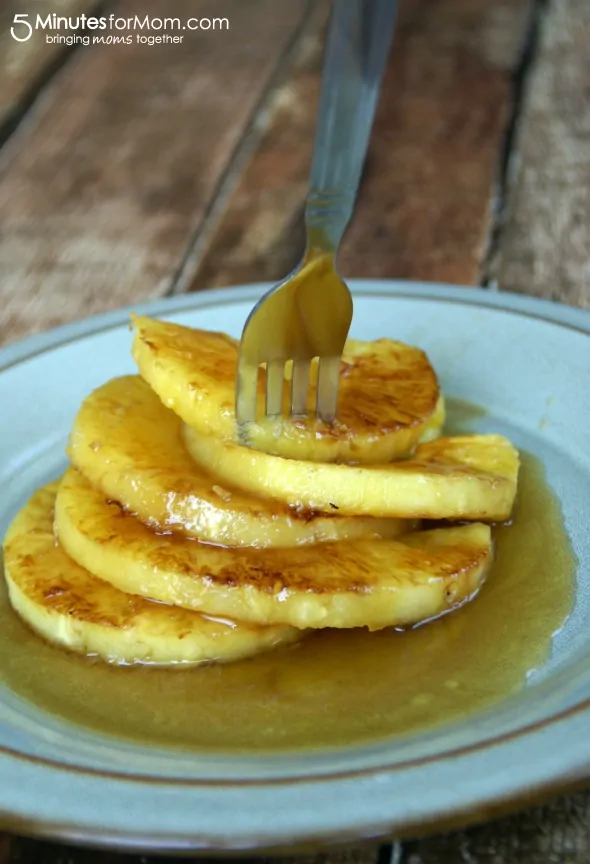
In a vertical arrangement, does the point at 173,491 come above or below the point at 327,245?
below

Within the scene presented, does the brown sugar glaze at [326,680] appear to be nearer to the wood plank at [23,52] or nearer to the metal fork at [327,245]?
the metal fork at [327,245]

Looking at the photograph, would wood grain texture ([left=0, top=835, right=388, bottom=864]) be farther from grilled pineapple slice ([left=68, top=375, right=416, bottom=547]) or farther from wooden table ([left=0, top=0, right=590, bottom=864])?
wooden table ([left=0, top=0, right=590, bottom=864])

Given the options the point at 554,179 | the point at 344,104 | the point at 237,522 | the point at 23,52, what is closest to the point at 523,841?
the point at 237,522

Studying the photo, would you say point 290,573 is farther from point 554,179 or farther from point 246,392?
point 554,179

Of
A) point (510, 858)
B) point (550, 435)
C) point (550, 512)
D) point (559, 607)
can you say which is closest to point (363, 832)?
point (510, 858)

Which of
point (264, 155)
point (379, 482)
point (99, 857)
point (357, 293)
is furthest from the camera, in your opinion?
point (264, 155)

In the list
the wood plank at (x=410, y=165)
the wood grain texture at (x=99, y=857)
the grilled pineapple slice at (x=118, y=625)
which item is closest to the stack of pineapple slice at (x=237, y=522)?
the grilled pineapple slice at (x=118, y=625)
